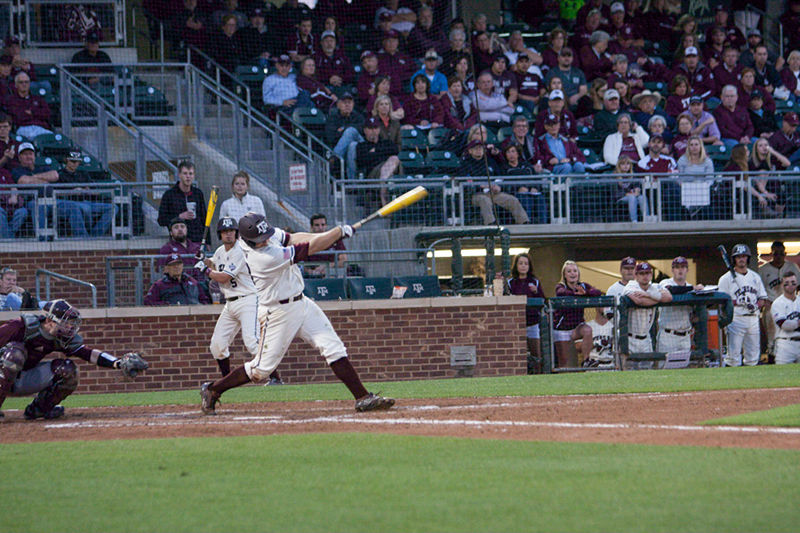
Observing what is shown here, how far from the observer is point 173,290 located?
14.8 meters

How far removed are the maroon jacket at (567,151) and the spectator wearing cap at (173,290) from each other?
6.45 m

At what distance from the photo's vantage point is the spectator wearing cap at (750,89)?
2088 centimetres

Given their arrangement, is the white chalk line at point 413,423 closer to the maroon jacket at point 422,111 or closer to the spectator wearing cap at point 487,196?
the spectator wearing cap at point 487,196

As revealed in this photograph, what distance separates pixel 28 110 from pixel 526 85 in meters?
8.65

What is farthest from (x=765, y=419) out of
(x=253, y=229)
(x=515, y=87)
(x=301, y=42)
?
(x=301, y=42)

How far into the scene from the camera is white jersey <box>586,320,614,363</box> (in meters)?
15.5

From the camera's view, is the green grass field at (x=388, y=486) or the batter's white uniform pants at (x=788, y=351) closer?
the green grass field at (x=388, y=486)

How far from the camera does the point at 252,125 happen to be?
60.7 feet

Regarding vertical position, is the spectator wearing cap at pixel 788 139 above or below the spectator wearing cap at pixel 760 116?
below

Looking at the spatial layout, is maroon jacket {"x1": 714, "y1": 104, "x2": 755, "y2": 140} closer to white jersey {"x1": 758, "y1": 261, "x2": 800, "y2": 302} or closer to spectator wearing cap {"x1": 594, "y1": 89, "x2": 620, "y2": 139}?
spectator wearing cap {"x1": 594, "y1": 89, "x2": 620, "y2": 139}

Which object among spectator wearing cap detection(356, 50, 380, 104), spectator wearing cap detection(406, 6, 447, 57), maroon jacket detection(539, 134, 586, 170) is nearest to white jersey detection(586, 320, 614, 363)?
maroon jacket detection(539, 134, 586, 170)

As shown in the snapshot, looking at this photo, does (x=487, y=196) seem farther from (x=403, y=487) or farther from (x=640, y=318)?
(x=403, y=487)

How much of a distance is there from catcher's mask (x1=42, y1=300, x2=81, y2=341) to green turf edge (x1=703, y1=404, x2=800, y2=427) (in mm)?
5363

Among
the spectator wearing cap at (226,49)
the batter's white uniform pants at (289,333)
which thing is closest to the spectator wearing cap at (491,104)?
the spectator wearing cap at (226,49)
